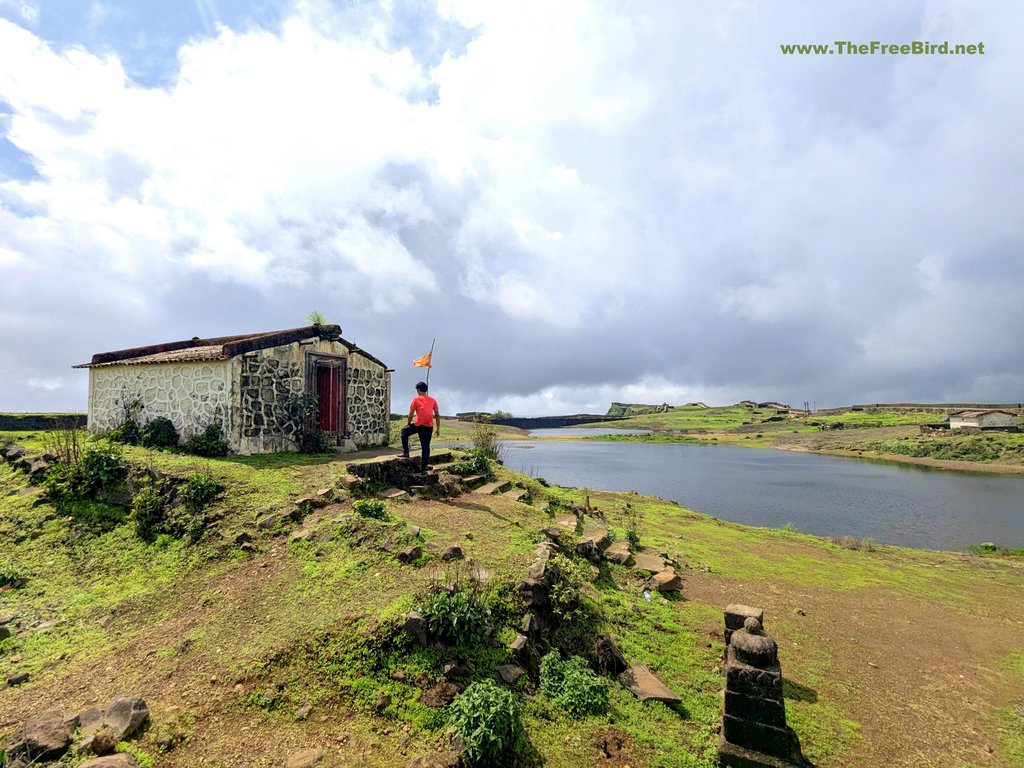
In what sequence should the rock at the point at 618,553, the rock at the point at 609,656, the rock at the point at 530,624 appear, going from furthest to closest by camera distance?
the rock at the point at 618,553
the rock at the point at 609,656
the rock at the point at 530,624

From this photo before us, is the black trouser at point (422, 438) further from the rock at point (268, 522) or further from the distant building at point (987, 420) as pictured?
the distant building at point (987, 420)

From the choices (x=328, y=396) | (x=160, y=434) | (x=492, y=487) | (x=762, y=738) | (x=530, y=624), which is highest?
(x=328, y=396)

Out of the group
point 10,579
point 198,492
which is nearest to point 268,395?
point 198,492

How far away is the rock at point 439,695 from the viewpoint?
5.04 meters

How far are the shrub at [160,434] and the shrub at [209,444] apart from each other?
A: 0.77 m

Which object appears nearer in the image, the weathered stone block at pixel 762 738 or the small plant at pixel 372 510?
the weathered stone block at pixel 762 738

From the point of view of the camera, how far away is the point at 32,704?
5.20m

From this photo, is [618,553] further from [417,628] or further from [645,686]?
[417,628]

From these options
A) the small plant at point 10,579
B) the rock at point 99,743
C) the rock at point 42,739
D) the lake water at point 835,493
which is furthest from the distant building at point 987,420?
the small plant at point 10,579

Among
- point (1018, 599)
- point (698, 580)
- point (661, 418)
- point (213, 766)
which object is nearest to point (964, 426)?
point (661, 418)

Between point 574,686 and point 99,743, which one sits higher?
point 99,743

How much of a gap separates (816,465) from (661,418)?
197 ft

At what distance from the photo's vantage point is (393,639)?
18.0 feet

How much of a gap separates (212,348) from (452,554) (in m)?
12.4
